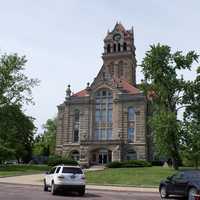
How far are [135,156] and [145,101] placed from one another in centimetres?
976

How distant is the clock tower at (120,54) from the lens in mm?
82938

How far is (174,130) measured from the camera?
40.2 m

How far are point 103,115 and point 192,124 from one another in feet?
105

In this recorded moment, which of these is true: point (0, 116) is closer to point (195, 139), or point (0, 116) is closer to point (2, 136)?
point (2, 136)

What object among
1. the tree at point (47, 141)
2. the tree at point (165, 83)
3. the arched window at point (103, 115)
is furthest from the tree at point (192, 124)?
the tree at point (47, 141)

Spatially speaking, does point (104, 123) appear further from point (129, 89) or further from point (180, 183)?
point (180, 183)

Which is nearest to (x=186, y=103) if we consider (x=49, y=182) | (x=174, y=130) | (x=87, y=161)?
(x=174, y=130)

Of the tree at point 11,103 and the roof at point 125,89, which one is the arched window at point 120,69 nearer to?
the roof at point 125,89

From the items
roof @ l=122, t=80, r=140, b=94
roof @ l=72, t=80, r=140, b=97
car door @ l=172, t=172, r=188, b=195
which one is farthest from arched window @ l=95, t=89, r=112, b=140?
car door @ l=172, t=172, r=188, b=195

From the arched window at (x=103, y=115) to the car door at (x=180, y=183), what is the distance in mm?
50088

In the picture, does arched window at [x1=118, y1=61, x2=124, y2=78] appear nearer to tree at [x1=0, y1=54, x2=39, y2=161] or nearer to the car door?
tree at [x1=0, y1=54, x2=39, y2=161]

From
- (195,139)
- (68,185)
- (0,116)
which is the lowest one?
(68,185)

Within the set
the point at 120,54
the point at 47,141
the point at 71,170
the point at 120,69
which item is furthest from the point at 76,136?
the point at 71,170

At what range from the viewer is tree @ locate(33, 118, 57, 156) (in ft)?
328
